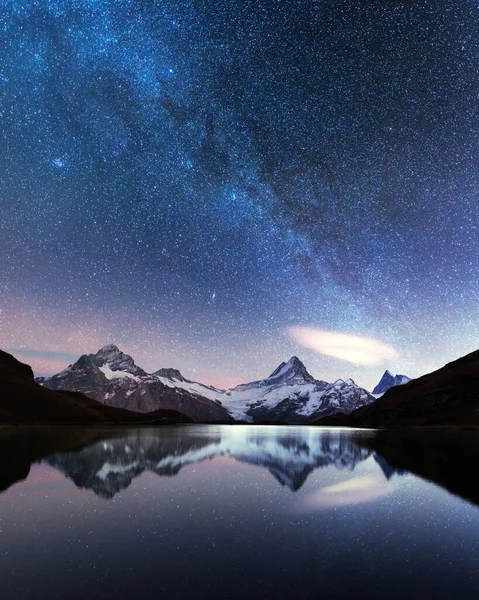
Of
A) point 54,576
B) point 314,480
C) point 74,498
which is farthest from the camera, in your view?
Result: point 314,480

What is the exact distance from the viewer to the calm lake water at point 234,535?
13570mm

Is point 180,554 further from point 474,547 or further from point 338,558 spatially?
point 474,547

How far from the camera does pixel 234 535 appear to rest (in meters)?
→ 19.3

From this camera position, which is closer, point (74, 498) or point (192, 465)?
point (74, 498)

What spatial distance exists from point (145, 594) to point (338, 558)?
24.2ft

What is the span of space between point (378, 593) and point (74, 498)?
1958 cm

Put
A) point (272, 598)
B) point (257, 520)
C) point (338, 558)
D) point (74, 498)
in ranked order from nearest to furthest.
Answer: point (272, 598) < point (338, 558) < point (257, 520) < point (74, 498)

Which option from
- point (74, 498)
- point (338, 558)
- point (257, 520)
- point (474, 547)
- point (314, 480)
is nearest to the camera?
point (338, 558)

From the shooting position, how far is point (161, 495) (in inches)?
1096

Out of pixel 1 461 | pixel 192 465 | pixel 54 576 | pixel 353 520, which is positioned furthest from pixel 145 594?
pixel 1 461

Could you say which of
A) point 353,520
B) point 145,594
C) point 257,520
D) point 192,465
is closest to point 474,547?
point 353,520

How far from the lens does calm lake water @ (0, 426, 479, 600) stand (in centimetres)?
1357

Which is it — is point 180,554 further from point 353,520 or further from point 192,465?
point 192,465

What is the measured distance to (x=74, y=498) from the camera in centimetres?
2634
